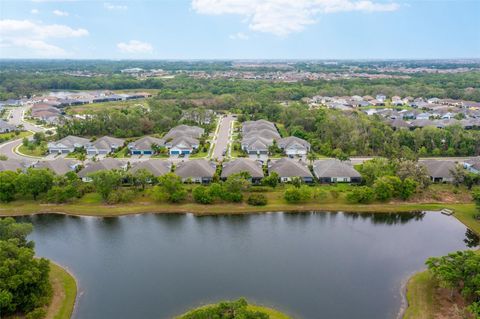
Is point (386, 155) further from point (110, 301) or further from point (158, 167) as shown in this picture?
point (110, 301)

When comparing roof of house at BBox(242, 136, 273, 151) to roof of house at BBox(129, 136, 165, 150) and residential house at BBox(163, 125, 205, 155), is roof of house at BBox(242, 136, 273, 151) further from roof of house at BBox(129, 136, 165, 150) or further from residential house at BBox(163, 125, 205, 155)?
roof of house at BBox(129, 136, 165, 150)

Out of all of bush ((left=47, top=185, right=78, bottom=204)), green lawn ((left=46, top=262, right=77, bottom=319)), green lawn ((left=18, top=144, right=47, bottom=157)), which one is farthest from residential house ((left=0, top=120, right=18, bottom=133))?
green lawn ((left=46, top=262, right=77, bottom=319))

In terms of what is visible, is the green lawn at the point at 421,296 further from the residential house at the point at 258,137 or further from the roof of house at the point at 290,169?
the residential house at the point at 258,137

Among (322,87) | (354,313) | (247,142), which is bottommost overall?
(354,313)

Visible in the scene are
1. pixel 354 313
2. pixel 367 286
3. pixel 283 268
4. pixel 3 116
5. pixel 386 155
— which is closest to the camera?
pixel 354 313

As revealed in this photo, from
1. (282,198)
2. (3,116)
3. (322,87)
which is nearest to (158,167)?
(282,198)

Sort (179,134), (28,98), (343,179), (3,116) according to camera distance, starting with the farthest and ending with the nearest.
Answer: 1. (28,98)
2. (3,116)
3. (179,134)
4. (343,179)

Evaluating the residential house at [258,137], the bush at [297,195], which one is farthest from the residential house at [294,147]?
the bush at [297,195]
